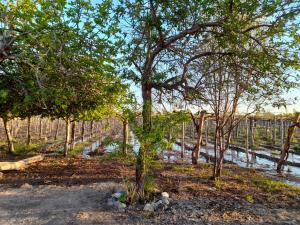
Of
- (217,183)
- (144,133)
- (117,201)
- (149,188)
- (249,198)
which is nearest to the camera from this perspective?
(144,133)

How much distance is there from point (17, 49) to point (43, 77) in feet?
6.49

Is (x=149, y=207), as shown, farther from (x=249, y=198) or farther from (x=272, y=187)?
(x=272, y=187)

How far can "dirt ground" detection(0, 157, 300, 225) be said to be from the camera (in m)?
7.00

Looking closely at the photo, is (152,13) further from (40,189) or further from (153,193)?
(40,189)

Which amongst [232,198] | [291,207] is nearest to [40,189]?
[232,198]

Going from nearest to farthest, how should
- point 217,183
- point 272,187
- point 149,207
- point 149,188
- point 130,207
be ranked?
point 149,207, point 130,207, point 149,188, point 217,183, point 272,187

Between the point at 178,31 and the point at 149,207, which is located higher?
the point at 178,31

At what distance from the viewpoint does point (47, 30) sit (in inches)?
332

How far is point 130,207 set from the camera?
7.64 meters

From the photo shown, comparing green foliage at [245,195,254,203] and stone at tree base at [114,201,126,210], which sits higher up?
stone at tree base at [114,201,126,210]

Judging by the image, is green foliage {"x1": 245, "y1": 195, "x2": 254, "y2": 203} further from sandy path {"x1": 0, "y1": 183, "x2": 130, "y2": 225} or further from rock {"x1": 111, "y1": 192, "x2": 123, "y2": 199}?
sandy path {"x1": 0, "y1": 183, "x2": 130, "y2": 225}

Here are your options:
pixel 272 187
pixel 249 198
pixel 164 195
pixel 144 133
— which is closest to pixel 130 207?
pixel 164 195

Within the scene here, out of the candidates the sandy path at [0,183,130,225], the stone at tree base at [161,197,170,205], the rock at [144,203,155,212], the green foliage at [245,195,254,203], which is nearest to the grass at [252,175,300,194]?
the green foliage at [245,195,254,203]

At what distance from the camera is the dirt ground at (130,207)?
700 cm
